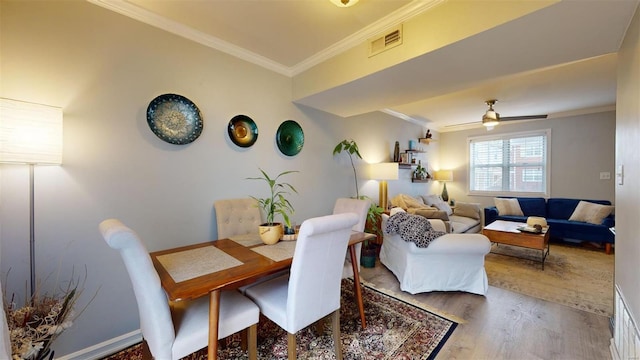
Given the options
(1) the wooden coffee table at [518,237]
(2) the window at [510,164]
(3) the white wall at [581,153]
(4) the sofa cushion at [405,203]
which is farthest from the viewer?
(2) the window at [510,164]

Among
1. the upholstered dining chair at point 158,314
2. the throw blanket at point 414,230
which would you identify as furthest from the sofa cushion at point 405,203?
the upholstered dining chair at point 158,314

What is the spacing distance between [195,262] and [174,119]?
1.25 metres

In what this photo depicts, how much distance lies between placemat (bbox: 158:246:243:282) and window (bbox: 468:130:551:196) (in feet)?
19.9

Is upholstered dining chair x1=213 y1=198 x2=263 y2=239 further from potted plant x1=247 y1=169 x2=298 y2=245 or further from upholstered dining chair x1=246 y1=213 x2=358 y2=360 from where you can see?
upholstered dining chair x1=246 y1=213 x2=358 y2=360

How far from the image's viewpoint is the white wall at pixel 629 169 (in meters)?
1.21

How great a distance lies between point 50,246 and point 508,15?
3135mm

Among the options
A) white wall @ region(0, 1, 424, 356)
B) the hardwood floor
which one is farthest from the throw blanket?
white wall @ region(0, 1, 424, 356)

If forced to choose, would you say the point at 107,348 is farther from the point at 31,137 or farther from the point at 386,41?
the point at 386,41

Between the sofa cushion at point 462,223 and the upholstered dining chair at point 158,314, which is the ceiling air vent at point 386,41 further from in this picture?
the sofa cushion at point 462,223

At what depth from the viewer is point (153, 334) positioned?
1082mm

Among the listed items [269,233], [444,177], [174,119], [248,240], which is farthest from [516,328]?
[444,177]

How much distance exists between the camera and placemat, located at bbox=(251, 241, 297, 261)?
59.7 inches

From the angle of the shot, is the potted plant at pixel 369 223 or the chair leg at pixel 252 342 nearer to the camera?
the chair leg at pixel 252 342

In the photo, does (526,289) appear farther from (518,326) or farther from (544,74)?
(544,74)
